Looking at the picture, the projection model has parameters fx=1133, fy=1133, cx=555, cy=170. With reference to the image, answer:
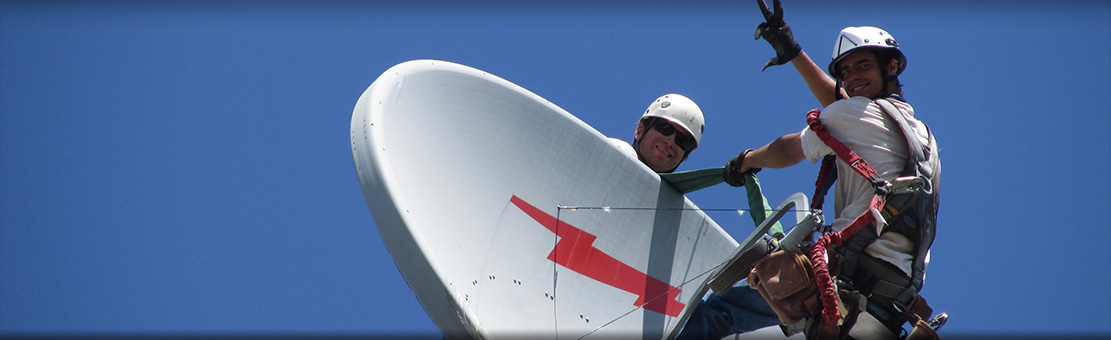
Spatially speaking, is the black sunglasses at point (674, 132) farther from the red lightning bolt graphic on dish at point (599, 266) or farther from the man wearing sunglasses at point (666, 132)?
the red lightning bolt graphic on dish at point (599, 266)

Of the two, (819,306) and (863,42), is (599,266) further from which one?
(863,42)

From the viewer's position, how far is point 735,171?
877cm

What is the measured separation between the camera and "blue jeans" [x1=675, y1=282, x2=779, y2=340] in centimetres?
857

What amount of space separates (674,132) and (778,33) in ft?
12.4

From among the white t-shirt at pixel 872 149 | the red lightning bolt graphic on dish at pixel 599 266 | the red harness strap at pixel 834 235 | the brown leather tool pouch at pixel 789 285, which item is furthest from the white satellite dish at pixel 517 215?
the white t-shirt at pixel 872 149

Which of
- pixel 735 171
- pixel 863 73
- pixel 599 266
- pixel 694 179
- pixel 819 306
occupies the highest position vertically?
pixel 863 73

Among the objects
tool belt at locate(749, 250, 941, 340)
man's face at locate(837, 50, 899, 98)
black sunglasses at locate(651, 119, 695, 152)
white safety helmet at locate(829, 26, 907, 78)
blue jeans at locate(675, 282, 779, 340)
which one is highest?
white safety helmet at locate(829, 26, 907, 78)

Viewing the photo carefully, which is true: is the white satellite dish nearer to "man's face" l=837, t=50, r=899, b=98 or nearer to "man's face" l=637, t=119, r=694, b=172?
"man's face" l=837, t=50, r=899, b=98

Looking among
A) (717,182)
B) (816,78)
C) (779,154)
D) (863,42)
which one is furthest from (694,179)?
(863,42)

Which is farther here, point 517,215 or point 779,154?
point 517,215

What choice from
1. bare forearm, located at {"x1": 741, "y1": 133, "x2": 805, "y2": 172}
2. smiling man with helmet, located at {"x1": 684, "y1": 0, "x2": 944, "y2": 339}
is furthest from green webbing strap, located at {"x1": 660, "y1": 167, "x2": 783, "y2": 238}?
smiling man with helmet, located at {"x1": 684, "y1": 0, "x2": 944, "y2": 339}

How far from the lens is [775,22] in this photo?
880cm

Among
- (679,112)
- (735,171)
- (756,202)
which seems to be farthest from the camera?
(679,112)

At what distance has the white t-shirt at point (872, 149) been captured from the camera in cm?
703
